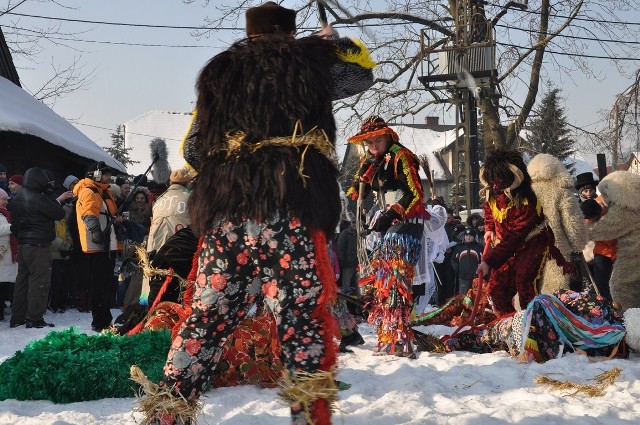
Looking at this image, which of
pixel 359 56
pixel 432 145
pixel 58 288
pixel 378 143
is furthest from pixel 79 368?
pixel 432 145

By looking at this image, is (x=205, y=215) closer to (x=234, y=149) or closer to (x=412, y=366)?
(x=234, y=149)

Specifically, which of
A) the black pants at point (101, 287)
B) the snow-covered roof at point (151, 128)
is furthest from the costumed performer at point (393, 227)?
the snow-covered roof at point (151, 128)

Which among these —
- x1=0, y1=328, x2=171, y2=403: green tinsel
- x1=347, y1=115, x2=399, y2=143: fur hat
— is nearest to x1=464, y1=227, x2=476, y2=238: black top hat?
x1=347, y1=115, x2=399, y2=143: fur hat

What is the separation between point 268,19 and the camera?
3.13 m

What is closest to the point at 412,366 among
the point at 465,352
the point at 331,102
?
the point at 465,352

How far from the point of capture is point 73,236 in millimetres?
9188

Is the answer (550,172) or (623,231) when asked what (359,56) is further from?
(623,231)

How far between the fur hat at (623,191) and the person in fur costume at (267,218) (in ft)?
16.2

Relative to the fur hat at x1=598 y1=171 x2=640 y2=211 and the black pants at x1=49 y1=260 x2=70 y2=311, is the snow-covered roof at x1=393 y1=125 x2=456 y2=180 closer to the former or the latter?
the black pants at x1=49 y1=260 x2=70 y2=311

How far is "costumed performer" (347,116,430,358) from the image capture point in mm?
5703

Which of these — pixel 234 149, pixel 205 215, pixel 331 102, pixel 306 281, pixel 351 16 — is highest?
pixel 351 16

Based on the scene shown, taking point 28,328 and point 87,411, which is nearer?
point 87,411

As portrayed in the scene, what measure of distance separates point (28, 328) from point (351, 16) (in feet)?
18.3

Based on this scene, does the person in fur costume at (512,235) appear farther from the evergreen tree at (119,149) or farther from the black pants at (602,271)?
the evergreen tree at (119,149)
